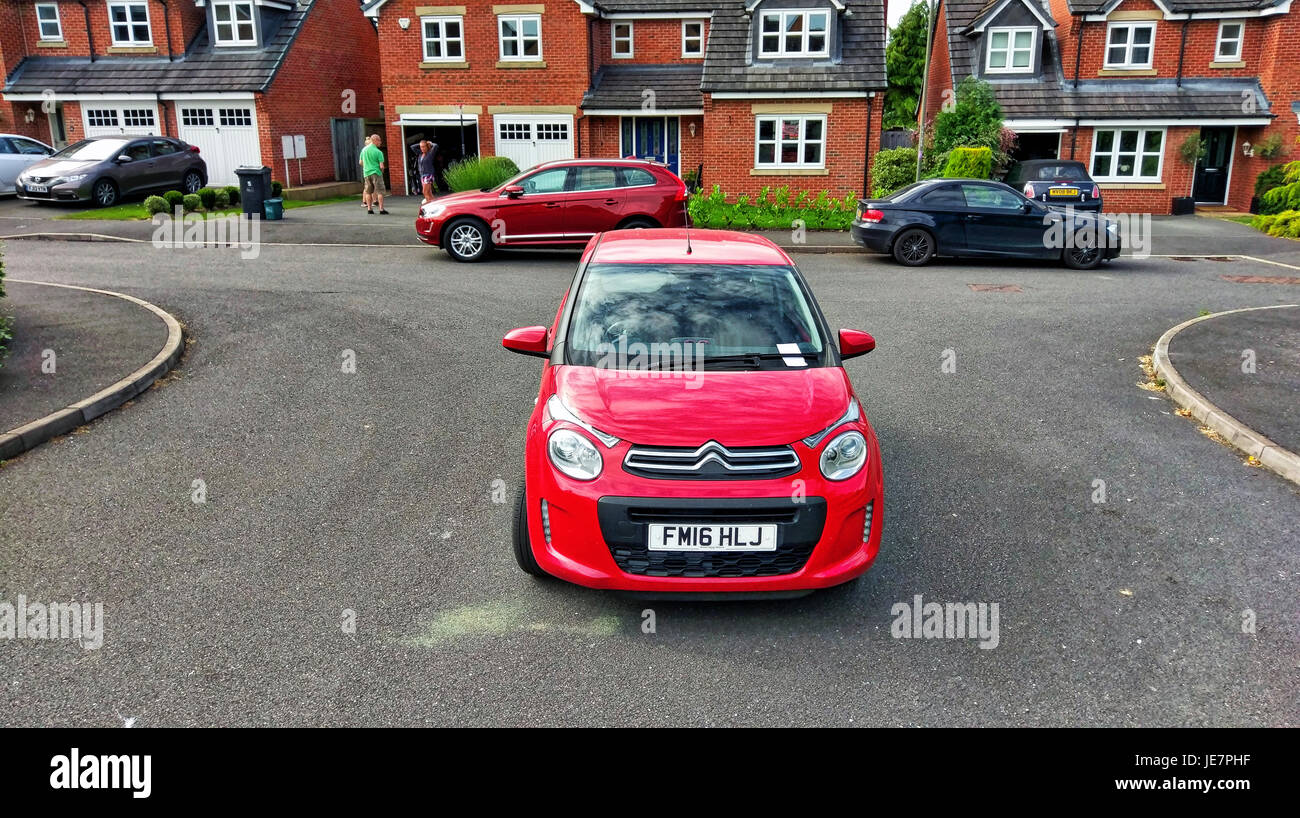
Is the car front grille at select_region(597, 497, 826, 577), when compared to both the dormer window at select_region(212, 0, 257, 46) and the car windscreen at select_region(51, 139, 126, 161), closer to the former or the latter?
the car windscreen at select_region(51, 139, 126, 161)

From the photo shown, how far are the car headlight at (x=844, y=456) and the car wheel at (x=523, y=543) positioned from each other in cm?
151

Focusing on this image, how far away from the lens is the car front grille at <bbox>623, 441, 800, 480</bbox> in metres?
4.34

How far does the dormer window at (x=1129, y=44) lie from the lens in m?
28.5

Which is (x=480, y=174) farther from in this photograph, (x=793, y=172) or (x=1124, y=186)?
(x=1124, y=186)

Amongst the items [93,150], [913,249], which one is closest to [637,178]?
[913,249]

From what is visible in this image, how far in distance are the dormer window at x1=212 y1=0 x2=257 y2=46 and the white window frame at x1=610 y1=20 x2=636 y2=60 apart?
36.8 feet

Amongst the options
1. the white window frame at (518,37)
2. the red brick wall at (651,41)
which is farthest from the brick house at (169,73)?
the red brick wall at (651,41)

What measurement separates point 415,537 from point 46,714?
2.07 m

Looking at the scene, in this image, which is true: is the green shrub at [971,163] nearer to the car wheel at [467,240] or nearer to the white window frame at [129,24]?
the car wheel at [467,240]

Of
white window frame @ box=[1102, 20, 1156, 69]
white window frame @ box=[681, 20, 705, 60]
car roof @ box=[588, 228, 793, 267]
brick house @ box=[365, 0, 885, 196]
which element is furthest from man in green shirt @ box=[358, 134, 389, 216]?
white window frame @ box=[1102, 20, 1156, 69]

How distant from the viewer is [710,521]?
14.1 feet
